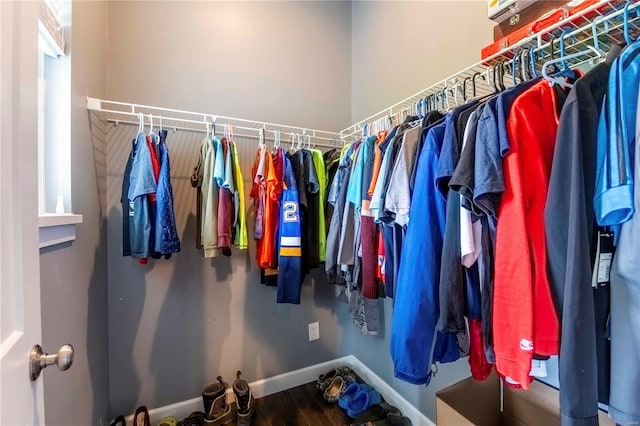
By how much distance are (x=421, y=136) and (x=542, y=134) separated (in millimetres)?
319

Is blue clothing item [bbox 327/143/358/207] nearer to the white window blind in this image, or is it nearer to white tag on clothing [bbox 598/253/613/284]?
white tag on clothing [bbox 598/253/613/284]

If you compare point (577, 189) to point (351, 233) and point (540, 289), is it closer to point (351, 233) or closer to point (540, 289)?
point (540, 289)

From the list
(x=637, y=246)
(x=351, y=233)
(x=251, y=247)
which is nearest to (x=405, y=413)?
(x=351, y=233)

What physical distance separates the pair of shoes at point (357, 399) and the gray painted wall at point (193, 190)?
35 cm

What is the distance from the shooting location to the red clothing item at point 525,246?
578 mm

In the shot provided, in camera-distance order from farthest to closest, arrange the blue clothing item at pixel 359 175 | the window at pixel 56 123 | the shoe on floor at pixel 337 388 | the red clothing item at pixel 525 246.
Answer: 1. the shoe on floor at pixel 337 388
2. the blue clothing item at pixel 359 175
3. the window at pixel 56 123
4. the red clothing item at pixel 525 246

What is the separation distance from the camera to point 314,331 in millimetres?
1995

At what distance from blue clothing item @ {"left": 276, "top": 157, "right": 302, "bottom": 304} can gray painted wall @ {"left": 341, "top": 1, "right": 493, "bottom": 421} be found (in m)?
0.69

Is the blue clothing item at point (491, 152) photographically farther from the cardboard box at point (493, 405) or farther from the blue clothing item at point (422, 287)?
the cardboard box at point (493, 405)

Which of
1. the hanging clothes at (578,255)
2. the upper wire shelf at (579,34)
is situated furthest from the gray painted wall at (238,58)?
the hanging clothes at (578,255)

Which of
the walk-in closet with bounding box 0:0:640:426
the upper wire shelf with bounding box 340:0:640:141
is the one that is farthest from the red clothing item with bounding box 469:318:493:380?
the upper wire shelf with bounding box 340:0:640:141

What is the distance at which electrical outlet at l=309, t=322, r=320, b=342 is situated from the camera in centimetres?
198

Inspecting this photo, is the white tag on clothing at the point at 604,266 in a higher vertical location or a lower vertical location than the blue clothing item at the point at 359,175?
lower

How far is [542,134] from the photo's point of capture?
2.13ft
